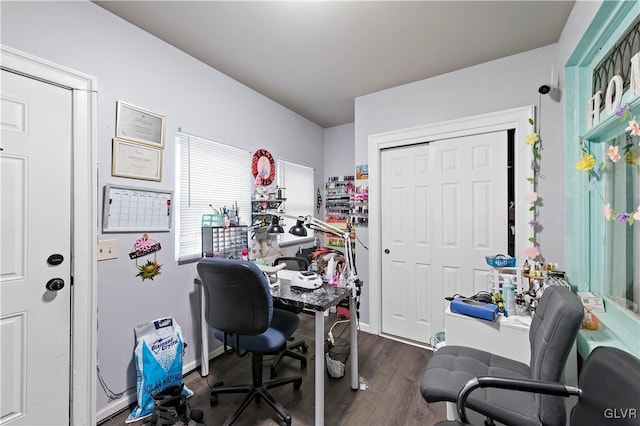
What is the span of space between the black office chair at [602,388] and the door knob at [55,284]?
207 cm

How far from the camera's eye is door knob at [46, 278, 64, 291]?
4.87 ft

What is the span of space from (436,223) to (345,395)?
1.71m

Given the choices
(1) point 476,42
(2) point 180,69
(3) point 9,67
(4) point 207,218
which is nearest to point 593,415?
Answer: (1) point 476,42

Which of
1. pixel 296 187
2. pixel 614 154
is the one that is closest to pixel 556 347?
pixel 614 154

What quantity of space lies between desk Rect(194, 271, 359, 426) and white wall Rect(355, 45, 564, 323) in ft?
3.76

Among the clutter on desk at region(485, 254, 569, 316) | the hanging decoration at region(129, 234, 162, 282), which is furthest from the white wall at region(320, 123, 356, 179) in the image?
the hanging decoration at region(129, 234, 162, 282)

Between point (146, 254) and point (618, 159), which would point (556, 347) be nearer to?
point (618, 159)

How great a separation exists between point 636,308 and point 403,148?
6.65 ft

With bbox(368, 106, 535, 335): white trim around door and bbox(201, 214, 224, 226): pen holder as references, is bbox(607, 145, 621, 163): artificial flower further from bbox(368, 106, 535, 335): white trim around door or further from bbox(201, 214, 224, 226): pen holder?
bbox(201, 214, 224, 226): pen holder

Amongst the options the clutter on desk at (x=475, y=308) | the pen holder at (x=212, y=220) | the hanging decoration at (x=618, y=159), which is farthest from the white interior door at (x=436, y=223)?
the pen holder at (x=212, y=220)

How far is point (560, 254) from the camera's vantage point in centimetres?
206

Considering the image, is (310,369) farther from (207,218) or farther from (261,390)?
(207,218)

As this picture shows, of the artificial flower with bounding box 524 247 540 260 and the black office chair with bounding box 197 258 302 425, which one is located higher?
the artificial flower with bounding box 524 247 540 260

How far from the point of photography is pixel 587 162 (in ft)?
5.22
